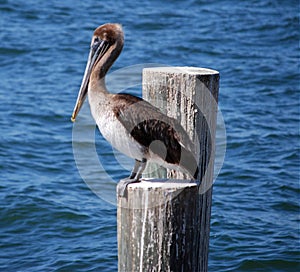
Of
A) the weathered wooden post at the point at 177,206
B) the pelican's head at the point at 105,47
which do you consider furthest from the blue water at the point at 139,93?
the weathered wooden post at the point at 177,206

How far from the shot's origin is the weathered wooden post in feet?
13.4

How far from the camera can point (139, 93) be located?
10977mm

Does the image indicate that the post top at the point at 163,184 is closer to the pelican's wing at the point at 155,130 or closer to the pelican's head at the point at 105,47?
the pelican's wing at the point at 155,130

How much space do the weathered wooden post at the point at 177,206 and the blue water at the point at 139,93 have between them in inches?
86.4

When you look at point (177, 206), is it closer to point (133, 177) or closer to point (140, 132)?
point (133, 177)

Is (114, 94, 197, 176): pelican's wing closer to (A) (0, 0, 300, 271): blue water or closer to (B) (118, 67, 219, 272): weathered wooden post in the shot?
(B) (118, 67, 219, 272): weathered wooden post

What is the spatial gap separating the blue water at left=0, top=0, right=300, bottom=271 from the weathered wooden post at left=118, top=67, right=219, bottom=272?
2.19 meters

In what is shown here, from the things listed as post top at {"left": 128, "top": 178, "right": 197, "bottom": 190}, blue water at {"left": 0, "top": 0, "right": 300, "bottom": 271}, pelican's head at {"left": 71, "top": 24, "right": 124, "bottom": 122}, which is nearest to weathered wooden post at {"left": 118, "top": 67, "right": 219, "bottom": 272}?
post top at {"left": 128, "top": 178, "right": 197, "bottom": 190}

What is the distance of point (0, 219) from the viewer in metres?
7.87

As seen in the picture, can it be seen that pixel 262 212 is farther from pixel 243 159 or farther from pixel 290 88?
pixel 290 88

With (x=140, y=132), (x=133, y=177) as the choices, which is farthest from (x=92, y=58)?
(x=133, y=177)

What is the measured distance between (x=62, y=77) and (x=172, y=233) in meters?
8.20

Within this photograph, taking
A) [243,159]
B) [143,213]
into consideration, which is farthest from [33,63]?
[143,213]

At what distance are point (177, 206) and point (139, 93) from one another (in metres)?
6.98
